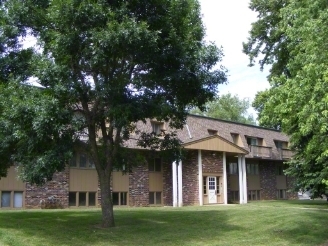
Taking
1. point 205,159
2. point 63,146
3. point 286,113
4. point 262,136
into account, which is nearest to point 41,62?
point 63,146

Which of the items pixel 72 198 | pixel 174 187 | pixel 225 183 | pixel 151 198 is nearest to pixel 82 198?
pixel 72 198

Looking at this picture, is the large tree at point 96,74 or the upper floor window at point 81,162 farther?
the upper floor window at point 81,162

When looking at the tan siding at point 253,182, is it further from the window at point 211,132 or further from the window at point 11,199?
the window at point 11,199

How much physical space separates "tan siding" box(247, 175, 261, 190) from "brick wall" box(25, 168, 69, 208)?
17.8 metres

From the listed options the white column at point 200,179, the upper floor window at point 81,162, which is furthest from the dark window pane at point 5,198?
the white column at point 200,179

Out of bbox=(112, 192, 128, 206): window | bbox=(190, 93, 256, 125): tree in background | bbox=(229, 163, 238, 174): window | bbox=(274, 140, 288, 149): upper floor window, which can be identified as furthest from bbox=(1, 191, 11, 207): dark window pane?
bbox=(190, 93, 256, 125): tree in background

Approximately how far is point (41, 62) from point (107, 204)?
17.7 ft

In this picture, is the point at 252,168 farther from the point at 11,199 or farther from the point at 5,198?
the point at 5,198

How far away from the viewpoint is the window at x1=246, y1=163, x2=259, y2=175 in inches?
1532

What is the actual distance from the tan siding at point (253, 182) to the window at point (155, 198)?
10.5 meters

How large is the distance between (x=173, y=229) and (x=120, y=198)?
43.5 ft

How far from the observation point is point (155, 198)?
3075cm

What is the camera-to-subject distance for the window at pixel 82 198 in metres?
26.8

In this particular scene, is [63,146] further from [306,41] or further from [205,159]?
[205,159]
